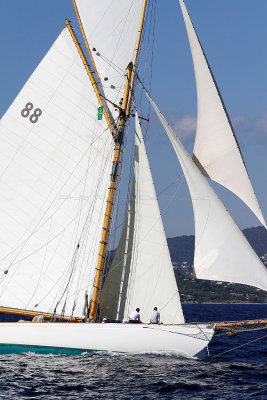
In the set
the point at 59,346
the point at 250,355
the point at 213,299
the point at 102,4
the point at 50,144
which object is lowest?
the point at 59,346

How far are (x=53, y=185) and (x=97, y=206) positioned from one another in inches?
94.1

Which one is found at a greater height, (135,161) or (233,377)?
(135,161)

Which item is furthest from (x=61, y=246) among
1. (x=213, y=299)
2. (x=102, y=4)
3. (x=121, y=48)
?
(x=213, y=299)

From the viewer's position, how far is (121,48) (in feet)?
106

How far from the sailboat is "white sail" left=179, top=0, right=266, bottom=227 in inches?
1.7

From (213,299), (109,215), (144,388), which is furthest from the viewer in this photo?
(213,299)

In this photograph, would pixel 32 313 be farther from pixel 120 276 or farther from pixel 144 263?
pixel 144 263

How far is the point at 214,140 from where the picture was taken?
26.4m

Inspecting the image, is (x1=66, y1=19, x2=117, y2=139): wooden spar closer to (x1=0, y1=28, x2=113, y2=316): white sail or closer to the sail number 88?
(x1=0, y1=28, x2=113, y2=316): white sail

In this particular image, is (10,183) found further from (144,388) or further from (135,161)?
(144,388)

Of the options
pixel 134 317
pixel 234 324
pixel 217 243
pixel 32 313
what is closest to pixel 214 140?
pixel 217 243

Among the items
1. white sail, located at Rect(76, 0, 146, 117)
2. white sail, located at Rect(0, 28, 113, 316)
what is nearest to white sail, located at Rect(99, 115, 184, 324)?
white sail, located at Rect(0, 28, 113, 316)

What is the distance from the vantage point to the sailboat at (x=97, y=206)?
84.6 feet

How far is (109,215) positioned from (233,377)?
32.0ft
